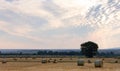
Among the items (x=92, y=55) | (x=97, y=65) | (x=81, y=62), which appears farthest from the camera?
(x=92, y=55)

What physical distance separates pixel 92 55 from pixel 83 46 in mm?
5290

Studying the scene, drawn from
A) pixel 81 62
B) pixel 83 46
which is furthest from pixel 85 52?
pixel 81 62

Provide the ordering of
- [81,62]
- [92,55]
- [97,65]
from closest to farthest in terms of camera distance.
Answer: [97,65], [81,62], [92,55]

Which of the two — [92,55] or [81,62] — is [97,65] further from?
[92,55]

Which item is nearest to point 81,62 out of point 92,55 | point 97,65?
point 97,65

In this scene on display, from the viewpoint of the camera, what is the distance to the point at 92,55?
132m

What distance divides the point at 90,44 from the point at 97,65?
79.4 metres

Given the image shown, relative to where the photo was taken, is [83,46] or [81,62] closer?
[81,62]

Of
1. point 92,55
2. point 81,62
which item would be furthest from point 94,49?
point 81,62

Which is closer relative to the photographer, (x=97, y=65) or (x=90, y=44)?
(x=97, y=65)

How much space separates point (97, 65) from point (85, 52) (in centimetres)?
7962

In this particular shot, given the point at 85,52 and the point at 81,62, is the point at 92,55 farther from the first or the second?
the point at 81,62

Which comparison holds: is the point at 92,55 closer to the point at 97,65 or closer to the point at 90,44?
the point at 90,44

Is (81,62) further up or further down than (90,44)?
further down
